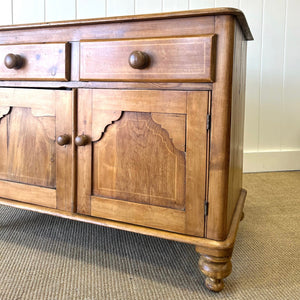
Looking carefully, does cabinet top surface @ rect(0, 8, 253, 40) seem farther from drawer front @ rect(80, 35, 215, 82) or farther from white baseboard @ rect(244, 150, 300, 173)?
white baseboard @ rect(244, 150, 300, 173)

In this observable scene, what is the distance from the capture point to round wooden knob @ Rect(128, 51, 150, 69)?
0.79m

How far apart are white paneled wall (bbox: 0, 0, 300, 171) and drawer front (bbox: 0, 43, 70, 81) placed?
875 mm

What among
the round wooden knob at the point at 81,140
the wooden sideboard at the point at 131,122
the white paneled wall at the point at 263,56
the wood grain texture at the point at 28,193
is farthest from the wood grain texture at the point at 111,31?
the white paneled wall at the point at 263,56

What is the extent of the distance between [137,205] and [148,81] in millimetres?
289

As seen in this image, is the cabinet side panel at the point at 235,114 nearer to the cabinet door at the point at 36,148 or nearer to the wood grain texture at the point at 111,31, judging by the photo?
the wood grain texture at the point at 111,31

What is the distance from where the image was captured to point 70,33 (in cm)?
90

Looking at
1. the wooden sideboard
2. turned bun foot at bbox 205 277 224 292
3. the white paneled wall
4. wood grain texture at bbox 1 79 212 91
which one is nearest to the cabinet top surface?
the wooden sideboard

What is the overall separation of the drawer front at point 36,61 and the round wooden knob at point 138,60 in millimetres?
187

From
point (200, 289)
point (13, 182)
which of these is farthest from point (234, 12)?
point (13, 182)

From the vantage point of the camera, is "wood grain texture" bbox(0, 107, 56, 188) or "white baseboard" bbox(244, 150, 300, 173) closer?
"wood grain texture" bbox(0, 107, 56, 188)

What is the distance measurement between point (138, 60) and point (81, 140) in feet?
0.80

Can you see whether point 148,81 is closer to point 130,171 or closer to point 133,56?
point 133,56

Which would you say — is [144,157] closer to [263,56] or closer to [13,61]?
[13,61]

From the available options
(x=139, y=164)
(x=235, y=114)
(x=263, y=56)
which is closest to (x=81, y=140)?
(x=139, y=164)
